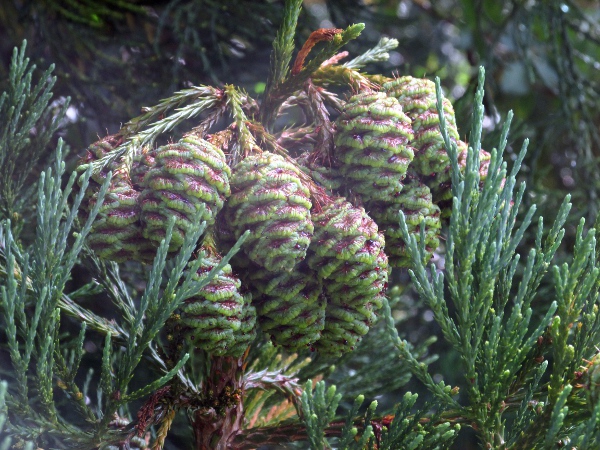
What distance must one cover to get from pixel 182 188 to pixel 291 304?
22cm

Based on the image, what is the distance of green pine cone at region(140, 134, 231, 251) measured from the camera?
815 millimetres

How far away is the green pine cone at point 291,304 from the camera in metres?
0.87

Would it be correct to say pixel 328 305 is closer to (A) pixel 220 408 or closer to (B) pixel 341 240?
(B) pixel 341 240

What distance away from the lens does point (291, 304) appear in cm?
88

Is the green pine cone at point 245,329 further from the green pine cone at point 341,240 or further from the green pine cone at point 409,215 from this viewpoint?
the green pine cone at point 409,215

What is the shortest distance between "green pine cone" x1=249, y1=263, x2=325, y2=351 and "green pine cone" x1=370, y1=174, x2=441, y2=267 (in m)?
0.14

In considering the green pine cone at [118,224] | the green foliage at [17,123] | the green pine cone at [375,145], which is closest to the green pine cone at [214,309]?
the green pine cone at [118,224]

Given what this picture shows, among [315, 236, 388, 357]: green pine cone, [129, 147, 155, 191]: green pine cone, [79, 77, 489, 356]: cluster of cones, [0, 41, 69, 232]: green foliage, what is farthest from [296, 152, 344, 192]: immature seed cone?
[0, 41, 69, 232]: green foliage

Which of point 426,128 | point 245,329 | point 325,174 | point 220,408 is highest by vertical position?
point 426,128

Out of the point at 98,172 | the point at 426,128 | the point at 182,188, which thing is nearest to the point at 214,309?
the point at 182,188

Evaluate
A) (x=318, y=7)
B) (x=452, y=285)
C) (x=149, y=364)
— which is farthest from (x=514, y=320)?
(x=318, y=7)

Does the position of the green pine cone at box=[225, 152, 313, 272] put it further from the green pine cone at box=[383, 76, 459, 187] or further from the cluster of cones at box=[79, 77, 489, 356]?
the green pine cone at box=[383, 76, 459, 187]

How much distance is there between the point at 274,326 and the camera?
898 millimetres

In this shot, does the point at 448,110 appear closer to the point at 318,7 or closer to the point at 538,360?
the point at 538,360
